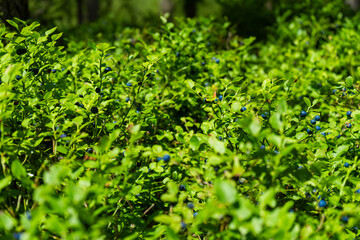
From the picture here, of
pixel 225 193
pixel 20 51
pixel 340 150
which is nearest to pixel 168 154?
pixel 225 193

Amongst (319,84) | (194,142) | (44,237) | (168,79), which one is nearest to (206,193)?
(194,142)

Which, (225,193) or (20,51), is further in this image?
(20,51)

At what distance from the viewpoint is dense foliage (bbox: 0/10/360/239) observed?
3.63 ft

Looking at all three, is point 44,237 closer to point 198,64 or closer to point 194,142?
point 194,142

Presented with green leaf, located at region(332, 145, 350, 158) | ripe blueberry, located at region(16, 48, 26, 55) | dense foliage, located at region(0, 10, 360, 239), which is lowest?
green leaf, located at region(332, 145, 350, 158)

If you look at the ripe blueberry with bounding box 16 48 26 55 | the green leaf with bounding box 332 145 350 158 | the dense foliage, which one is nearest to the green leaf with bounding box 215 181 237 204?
the dense foliage

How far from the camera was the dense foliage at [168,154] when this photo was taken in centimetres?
111

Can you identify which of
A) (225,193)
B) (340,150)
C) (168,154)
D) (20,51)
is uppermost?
(20,51)

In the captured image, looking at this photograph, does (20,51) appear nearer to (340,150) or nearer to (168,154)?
(168,154)

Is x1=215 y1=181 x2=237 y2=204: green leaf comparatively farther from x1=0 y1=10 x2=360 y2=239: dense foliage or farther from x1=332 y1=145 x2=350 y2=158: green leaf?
x1=332 y1=145 x2=350 y2=158: green leaf

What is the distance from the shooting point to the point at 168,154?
165cm

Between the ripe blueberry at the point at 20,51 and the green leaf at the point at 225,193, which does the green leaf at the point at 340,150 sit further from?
the ripe blueberry at the point at 20,51

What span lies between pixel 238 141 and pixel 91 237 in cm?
88

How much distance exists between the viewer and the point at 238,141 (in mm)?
1688
